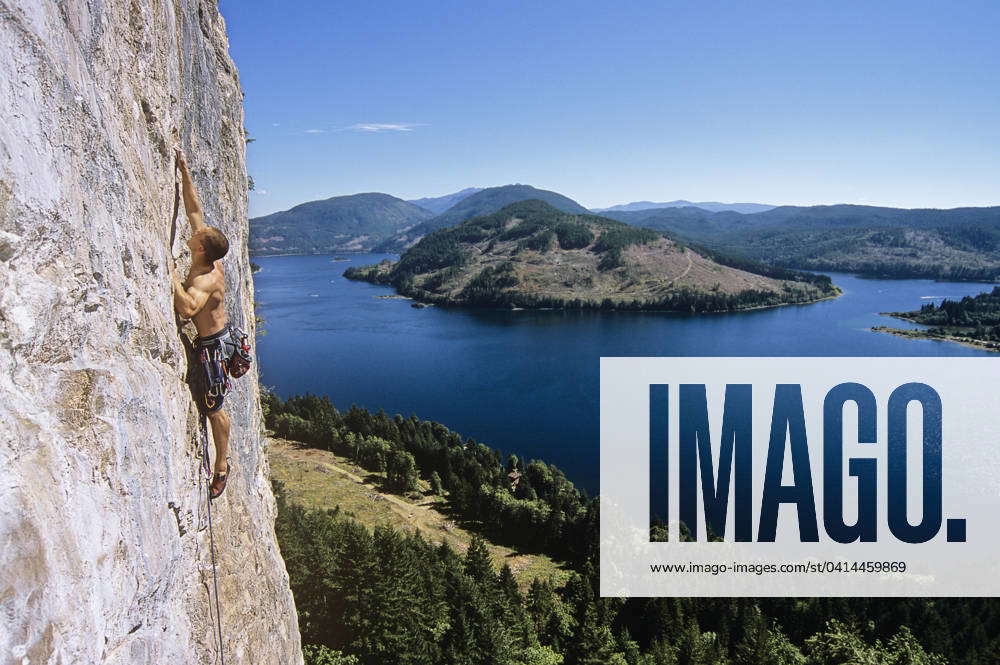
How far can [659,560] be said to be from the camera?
29.0 meters

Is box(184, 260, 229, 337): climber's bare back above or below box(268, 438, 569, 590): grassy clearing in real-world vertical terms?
above

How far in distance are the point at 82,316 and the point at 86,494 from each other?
1.14m

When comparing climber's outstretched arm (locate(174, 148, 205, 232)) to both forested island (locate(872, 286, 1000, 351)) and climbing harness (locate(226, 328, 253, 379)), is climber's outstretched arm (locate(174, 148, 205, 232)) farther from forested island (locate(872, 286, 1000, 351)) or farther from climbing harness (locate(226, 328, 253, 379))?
forested island (locate(872, 286, 1000, 351))

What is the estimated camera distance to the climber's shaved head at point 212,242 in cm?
527

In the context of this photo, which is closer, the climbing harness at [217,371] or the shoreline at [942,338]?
the climbing harness at [217,371]

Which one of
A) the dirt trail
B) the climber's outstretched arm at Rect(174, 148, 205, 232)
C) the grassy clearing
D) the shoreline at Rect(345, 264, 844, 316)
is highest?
the dirt trail

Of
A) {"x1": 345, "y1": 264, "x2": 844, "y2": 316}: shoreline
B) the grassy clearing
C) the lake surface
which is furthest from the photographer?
{"x1": 345, "y1": 264, "x2": 844, "y2": 316}: shoreline

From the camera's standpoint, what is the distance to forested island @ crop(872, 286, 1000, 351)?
94.4m

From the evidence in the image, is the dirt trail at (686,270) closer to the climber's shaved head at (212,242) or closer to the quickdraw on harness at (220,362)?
the quickdraw on harness at (220,362)

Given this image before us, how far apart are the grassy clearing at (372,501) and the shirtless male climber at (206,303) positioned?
25.6 m

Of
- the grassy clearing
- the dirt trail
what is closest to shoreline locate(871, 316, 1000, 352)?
the dirt trail

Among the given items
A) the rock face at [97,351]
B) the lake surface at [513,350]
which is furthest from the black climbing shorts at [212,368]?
the lake surface at [513,350]

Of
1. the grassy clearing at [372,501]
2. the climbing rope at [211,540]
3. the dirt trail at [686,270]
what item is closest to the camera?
the climbing rope at [211,540]

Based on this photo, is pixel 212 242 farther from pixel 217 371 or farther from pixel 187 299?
pixel 217 371
